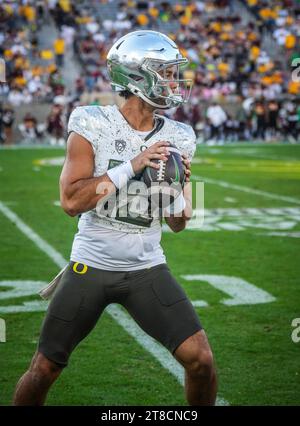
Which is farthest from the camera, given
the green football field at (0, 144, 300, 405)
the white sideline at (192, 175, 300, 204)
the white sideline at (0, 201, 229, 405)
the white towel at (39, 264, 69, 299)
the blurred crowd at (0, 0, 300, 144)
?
the blurred crowd at (0, 0, 300, 144)

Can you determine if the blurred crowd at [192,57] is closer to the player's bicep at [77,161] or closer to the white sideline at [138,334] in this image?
the white sideline at [138,334]

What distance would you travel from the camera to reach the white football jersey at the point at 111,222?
3.48 m

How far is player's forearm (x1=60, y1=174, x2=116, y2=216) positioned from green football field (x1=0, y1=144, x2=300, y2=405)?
1307 mm

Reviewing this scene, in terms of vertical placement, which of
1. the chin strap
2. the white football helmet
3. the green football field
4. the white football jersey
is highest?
the white football helmet

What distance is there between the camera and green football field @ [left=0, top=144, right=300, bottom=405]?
14.7ft

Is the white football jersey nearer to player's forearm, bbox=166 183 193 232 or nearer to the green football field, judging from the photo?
player's forearm, bbox=166 183 193 232

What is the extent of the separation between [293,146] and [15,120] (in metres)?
9.70

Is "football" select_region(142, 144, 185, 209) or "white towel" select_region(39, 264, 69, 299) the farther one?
"white towel" select_region(39, 264, 69, 299)

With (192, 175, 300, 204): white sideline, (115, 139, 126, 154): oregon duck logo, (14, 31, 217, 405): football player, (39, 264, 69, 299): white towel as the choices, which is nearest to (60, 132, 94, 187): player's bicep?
(14, 31, 217, 405): football player

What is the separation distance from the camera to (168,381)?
455 centimetres

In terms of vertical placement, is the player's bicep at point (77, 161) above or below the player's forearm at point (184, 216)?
above

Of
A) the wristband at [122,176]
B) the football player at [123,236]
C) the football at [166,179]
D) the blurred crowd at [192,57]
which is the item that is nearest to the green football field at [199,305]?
the football player at [123,236]

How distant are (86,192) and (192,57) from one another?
2891 cm
